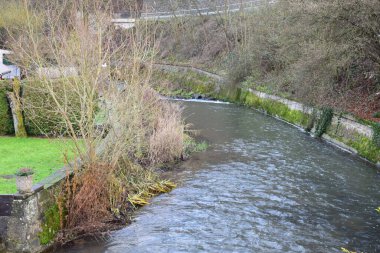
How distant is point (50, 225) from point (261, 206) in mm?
6168

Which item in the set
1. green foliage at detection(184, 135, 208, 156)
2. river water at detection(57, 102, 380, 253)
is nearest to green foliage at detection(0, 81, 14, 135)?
river water at detection(57, 102, 380, 253)

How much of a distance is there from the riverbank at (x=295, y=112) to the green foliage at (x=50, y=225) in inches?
336

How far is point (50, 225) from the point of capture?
382 inches

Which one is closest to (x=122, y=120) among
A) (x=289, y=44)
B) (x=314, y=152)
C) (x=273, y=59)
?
(x=314, y=152)

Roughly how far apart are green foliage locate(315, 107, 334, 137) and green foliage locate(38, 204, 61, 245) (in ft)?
57.6

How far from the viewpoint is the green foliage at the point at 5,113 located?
1605 cm

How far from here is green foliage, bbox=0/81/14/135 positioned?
52.7ft

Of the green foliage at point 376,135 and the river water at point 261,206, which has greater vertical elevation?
the green foliage at point 376,135

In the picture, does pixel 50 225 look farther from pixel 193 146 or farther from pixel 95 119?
pixel 193 146

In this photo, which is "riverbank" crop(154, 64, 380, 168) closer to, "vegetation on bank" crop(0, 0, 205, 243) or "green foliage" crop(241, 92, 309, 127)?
"green foliage" crop(241, 92, 309, 127)

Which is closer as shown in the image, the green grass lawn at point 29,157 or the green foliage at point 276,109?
the green grass lawn at point 29,157

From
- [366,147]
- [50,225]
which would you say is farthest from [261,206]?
[366,147]

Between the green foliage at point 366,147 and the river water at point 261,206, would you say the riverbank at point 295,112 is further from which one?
the river water at point 261,206

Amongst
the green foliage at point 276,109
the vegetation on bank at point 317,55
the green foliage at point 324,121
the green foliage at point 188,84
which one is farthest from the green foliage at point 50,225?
the green foliage at point 188,84
